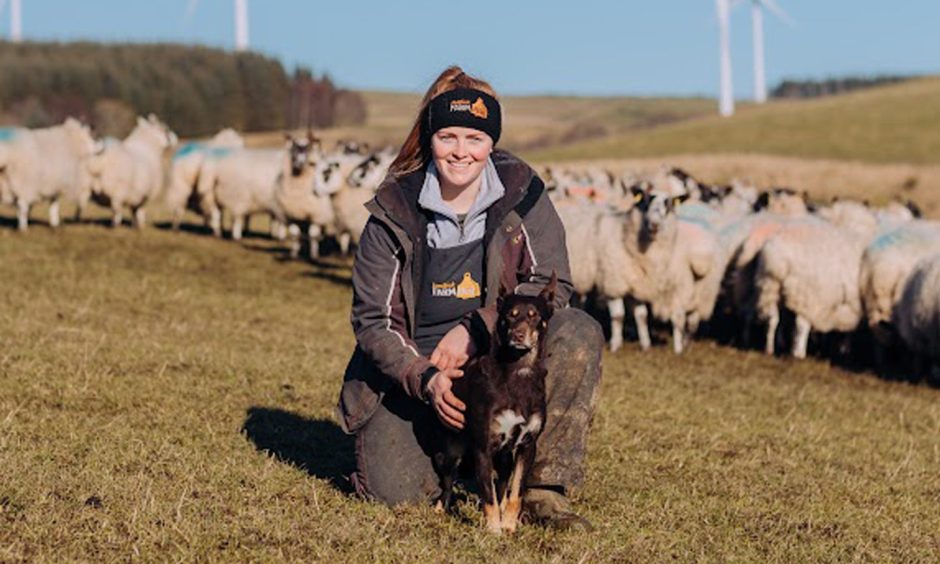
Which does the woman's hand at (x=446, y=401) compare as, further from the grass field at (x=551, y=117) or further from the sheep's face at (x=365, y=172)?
the grass field at (x=551, y=117)

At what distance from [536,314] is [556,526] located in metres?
1.12

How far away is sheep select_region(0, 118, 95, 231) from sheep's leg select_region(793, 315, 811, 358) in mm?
12011

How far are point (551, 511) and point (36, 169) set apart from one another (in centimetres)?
1572

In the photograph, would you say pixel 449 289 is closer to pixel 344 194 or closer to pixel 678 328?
pixel 678 328

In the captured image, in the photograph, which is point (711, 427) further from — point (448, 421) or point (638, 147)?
point (638, 147)

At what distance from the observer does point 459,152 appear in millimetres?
Result: 5539

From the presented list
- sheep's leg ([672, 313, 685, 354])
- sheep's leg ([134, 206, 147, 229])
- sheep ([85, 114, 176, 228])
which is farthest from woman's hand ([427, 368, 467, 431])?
sheep's leg ([134, 206, 147, 229])

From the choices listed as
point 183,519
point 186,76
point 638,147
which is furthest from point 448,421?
point 186,76

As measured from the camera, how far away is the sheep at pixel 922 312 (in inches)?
483

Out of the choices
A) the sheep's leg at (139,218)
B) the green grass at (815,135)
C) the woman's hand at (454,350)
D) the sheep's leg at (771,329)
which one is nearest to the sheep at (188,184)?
the sheep's leg at (139,218)

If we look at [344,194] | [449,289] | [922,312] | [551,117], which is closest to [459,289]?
[449,289]

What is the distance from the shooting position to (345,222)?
19.0 m

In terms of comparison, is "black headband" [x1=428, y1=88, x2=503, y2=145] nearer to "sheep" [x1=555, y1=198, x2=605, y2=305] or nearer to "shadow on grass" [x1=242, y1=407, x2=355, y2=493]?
"shadow on grass" [x1=242, y1=407, x2=355, y2=493]

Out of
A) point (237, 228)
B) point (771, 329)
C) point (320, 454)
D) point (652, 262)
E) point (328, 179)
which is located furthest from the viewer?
point (237, 228)
